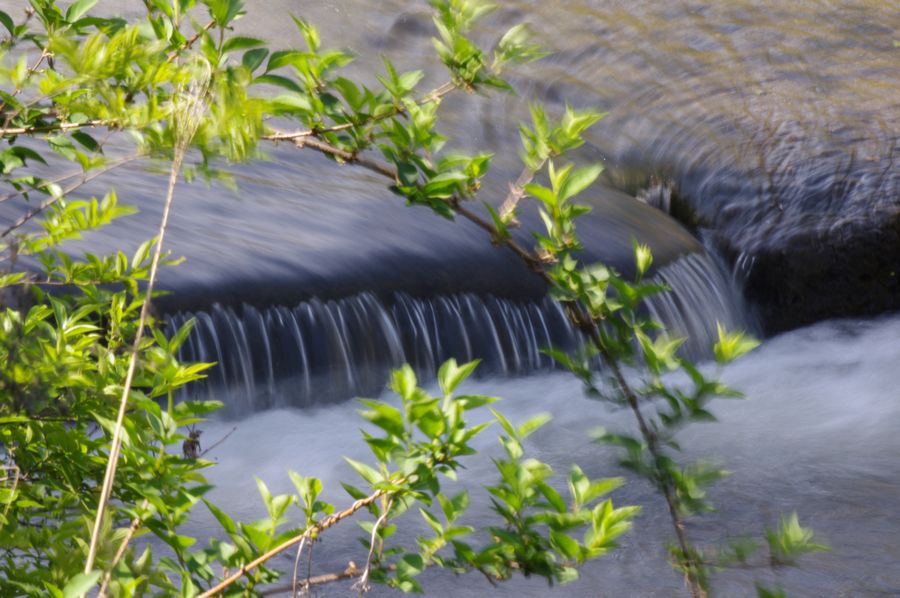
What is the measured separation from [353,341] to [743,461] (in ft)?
6.36

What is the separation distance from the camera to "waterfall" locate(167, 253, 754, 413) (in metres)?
5.42

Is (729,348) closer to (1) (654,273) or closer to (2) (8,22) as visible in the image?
(2) (8,22)

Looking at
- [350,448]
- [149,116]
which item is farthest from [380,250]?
[149,116]

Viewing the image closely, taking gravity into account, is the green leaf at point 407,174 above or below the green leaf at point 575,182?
above

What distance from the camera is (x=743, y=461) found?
5289 millimetres

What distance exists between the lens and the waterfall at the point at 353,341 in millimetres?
5418

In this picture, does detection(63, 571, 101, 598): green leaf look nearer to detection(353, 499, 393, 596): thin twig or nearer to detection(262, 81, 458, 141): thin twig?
detection(353, 499, 393, 596): thin twig

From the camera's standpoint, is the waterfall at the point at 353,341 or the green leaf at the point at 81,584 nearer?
the green leaf at the point at 81,584

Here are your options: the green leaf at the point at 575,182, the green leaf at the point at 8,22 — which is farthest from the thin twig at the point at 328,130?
the green leaf at the point at 8,22

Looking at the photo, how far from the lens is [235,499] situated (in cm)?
445

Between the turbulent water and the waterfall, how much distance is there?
0.12 meters

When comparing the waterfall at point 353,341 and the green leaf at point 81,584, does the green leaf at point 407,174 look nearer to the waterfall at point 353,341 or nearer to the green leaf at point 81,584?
the green leaf at point 81,584

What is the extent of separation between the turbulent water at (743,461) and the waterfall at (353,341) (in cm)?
12

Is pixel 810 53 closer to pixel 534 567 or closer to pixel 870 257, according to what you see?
pixel 870 257
